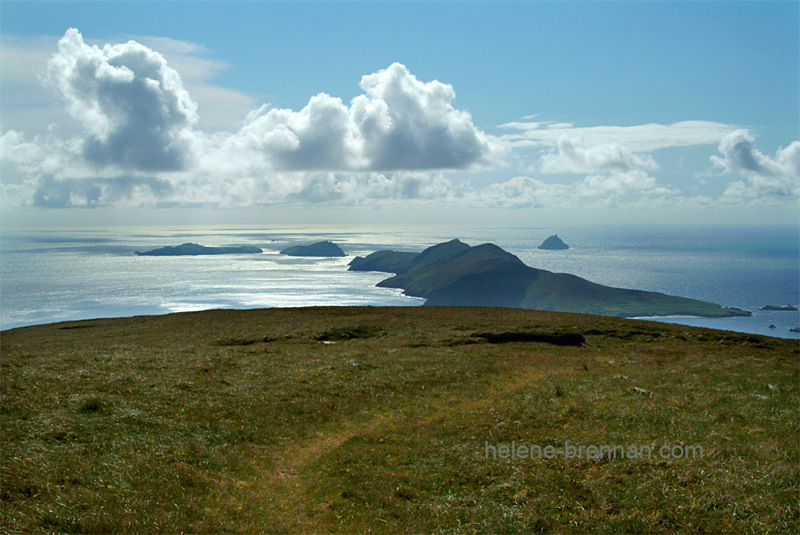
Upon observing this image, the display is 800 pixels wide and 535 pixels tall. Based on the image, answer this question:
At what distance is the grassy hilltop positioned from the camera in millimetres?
13492

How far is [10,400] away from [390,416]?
1707cm

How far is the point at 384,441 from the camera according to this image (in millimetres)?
21250

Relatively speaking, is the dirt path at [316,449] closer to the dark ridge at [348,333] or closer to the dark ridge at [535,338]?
the dark ridge at [535,338]

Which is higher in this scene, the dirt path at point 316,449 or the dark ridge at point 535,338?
the dark ridge at point 535,338

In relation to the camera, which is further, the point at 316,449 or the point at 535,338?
→ the point at 535,338

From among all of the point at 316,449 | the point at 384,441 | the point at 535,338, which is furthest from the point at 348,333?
the point at 316,449

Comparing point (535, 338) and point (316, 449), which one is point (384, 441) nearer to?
point (316, 449)

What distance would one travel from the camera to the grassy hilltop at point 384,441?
13.5 meters

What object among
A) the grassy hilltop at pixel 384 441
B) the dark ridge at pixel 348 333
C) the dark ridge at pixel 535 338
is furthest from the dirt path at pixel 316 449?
the dark ridge at pixel 348 333

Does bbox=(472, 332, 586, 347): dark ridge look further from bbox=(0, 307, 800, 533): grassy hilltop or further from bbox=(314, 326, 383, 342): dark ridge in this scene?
bbox=(314, 326, 383, 342): dark ridge

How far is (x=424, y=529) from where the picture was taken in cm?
1345

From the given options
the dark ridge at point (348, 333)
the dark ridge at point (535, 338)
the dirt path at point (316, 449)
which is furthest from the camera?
the dark ridge at point (535, 338)

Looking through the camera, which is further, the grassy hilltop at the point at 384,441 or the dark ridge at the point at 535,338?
the dark ridge at the point at 535,338

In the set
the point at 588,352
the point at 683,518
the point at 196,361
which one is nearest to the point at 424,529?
the point at 683,518
